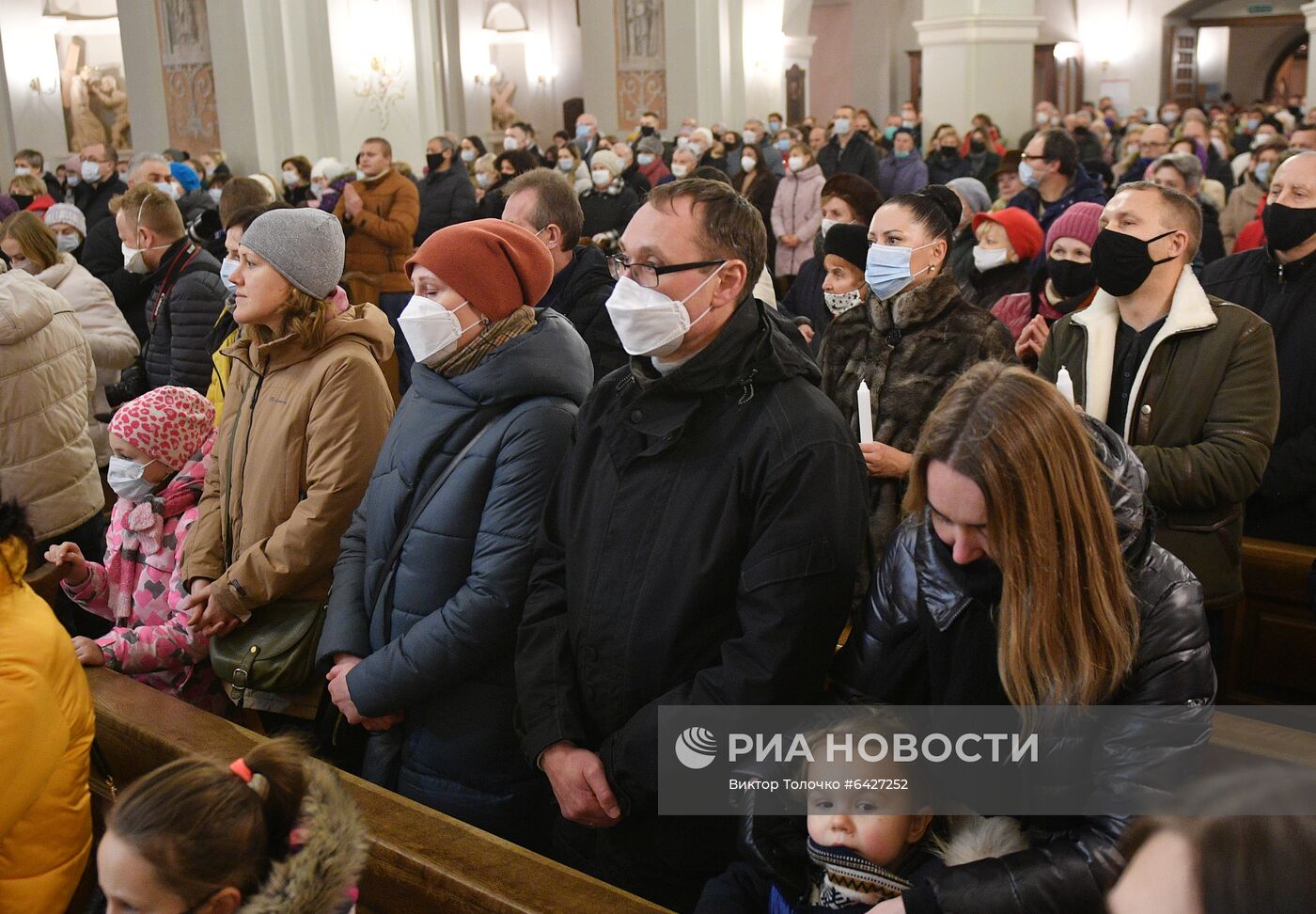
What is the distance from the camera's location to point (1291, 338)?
12.9 ft

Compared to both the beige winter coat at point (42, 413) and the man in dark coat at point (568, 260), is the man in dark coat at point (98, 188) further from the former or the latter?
the man in dark coat at point (568, 260)

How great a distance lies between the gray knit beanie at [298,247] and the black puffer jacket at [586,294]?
1518 millimetres

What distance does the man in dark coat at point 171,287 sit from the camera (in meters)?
5.21

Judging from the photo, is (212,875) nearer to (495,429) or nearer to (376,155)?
(495,429)

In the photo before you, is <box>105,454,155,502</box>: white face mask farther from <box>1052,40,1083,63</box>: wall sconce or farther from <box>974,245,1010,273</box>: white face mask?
<box>1052,40,1083,63</box>: wall sconce

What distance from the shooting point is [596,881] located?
7.70ft

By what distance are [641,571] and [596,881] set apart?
0.57m

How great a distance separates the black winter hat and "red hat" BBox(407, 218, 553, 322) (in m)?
1.68

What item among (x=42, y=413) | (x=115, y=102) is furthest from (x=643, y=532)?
(x=115, y=102)

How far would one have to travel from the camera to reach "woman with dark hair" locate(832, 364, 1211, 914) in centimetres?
183

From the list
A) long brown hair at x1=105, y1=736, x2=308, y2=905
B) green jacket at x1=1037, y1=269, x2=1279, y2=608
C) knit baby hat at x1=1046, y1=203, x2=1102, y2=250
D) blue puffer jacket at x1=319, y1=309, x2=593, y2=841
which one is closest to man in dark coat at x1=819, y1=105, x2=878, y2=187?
knit baby hat at x1=1046, y1=203, x2=1102, y2=250

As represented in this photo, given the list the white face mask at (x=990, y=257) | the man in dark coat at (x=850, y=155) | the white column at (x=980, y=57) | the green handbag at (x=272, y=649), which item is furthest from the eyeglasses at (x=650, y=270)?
the white column at (x=980, y=57)

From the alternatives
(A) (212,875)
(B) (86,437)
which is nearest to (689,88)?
(B) (86,437)

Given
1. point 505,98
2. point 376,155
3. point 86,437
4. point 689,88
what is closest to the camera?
point 86,437
